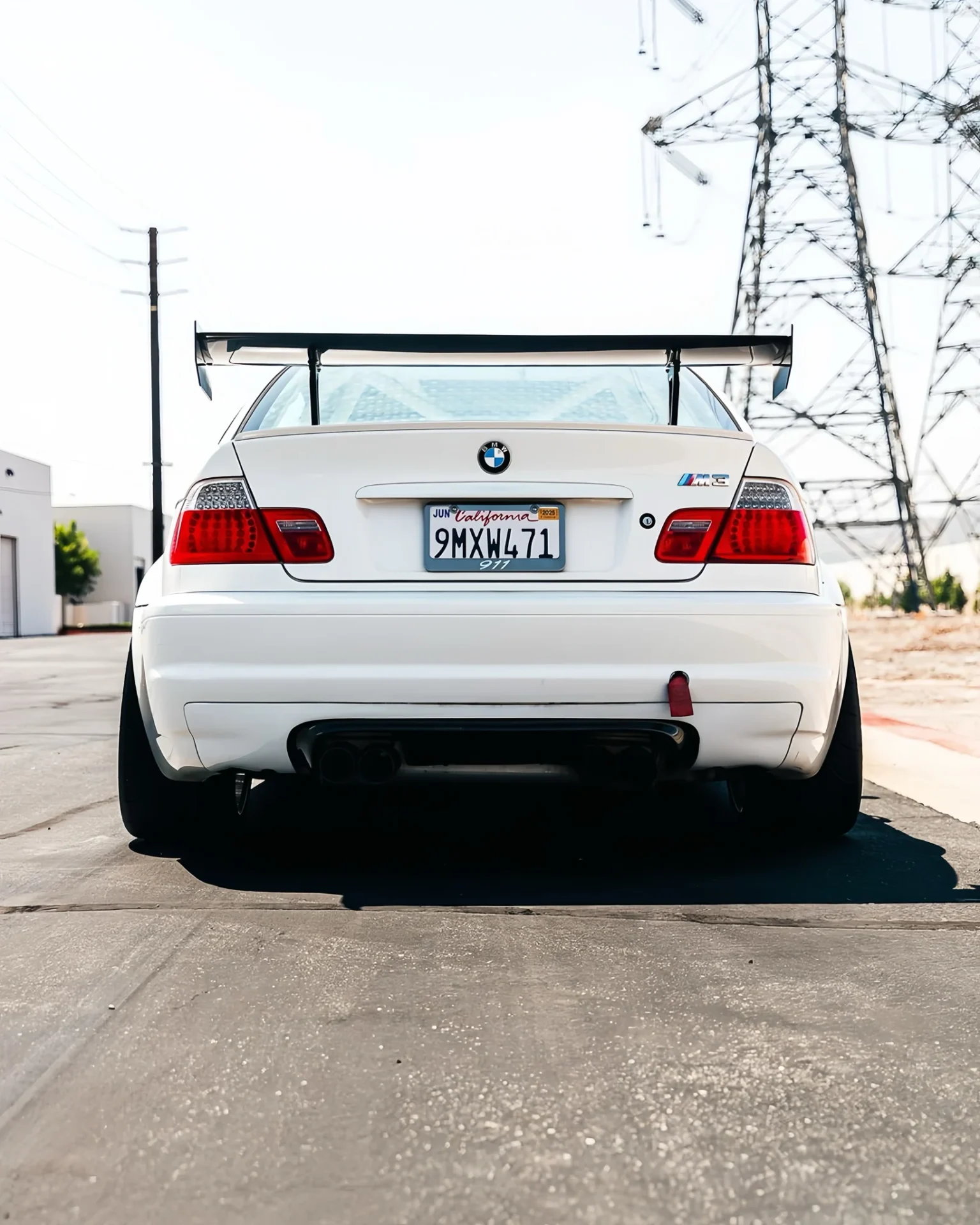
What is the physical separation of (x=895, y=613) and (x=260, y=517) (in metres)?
33.8

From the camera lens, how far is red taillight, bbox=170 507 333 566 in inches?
144

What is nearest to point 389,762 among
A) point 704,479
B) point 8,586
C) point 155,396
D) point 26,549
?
point 704,479

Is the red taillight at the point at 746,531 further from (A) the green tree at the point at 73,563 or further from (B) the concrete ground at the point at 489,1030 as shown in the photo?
(A) the green tree at the point at 73,563

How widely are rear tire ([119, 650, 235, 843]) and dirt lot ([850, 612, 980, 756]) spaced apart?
14.7 ft

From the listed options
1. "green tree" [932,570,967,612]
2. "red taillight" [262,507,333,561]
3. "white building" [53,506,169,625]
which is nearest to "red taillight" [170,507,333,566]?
"red taillight" [262,507,333,561]

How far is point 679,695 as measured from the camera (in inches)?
141

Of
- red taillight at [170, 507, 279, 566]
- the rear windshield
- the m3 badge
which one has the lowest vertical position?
red taillight at [170, 507, 279, 566]

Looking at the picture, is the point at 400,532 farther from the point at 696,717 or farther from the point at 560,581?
the point at 696,717

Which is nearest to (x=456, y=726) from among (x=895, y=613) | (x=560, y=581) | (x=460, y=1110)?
(x=560, y=581)

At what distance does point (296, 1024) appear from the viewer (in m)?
2.57

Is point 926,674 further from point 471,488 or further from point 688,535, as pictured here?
point 471,488

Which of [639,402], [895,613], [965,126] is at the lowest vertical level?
[895,613]

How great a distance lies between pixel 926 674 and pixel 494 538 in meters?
12.0

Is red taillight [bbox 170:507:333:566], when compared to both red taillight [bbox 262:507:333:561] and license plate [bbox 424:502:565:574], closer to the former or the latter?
red taillight [bbox 262:507:333:561]
